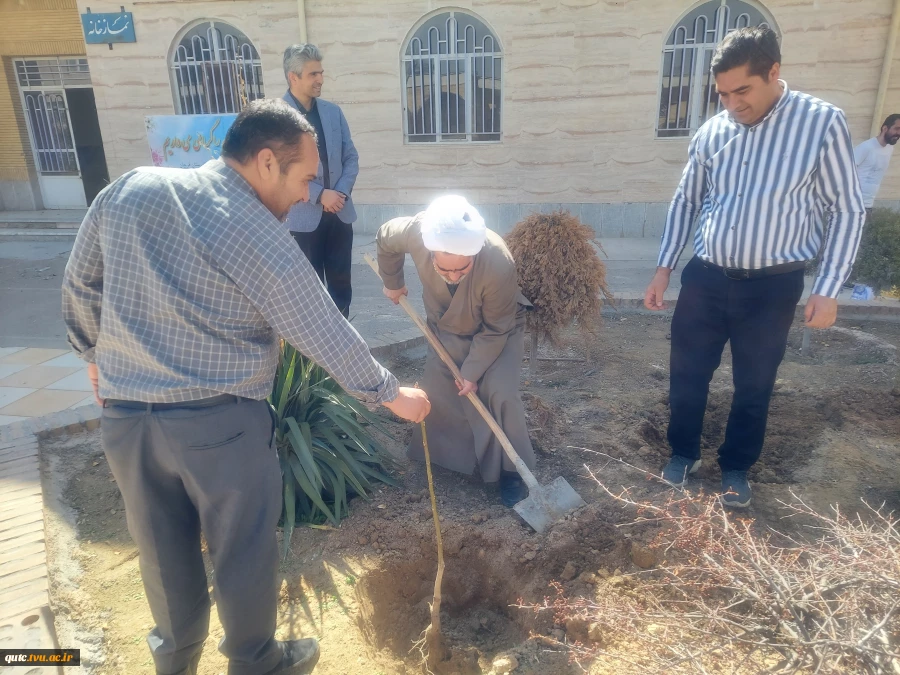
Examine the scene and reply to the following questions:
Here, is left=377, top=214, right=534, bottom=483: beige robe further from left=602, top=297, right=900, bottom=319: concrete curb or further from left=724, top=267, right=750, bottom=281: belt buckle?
left=602, top=297, right=900, bottom=319: concrete curb

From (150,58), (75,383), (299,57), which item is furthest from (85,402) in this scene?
(150,58)

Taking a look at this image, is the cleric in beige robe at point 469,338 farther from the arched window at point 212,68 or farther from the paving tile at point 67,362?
the arched window at point 212,68

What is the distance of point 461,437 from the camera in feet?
11.2

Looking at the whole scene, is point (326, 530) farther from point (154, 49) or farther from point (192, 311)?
point (154, 49)

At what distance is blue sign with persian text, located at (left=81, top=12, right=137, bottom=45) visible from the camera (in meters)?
9.58

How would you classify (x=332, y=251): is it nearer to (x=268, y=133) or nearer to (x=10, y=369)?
(x=10, y=369)

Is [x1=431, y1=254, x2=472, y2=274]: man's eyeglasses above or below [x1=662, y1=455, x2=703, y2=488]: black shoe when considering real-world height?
above

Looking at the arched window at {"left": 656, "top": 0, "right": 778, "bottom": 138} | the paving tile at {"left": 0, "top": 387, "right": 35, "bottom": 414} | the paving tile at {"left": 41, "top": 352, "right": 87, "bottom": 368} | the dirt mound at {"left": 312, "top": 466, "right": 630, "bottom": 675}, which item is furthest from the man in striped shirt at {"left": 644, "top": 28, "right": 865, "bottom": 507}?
the arched window at {"left": 656, "top": 0, "right": 778, "bottom": 138}

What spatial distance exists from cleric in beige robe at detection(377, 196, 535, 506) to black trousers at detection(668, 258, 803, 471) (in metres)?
0.81

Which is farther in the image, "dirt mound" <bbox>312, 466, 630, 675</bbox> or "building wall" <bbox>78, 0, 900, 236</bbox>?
"building wall" <bbox>78, 0, 900, 236</bbox>

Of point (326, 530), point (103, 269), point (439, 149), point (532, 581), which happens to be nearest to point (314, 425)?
point (326, 530)

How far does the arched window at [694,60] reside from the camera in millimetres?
8625

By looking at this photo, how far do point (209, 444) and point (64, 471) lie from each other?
227 cm

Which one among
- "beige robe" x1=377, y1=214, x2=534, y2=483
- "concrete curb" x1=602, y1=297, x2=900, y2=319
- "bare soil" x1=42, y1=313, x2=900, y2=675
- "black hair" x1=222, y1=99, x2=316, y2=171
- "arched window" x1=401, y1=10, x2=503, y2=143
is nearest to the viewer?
"black hair" x1=222, y1=99, x2=316, y2=171
